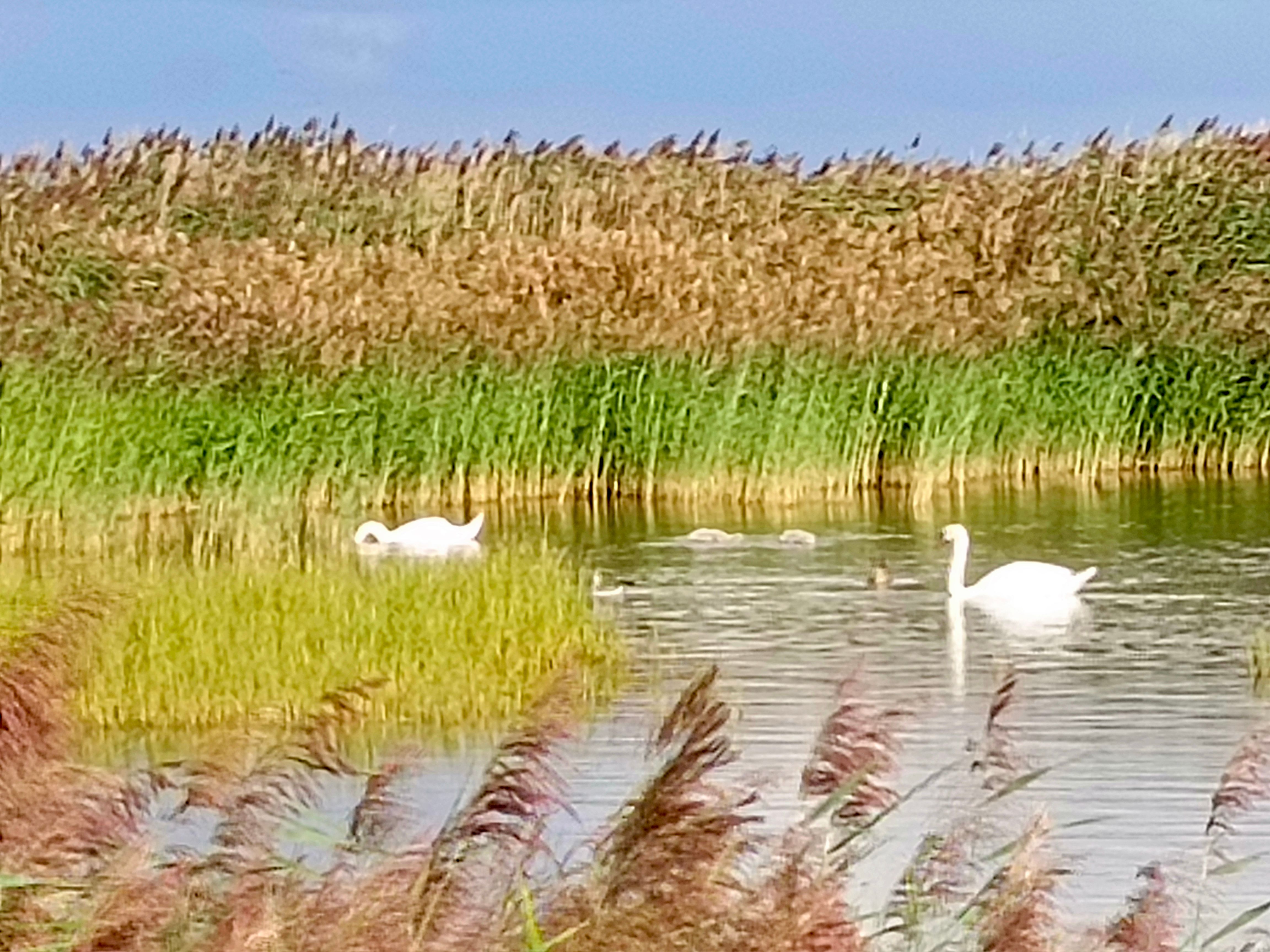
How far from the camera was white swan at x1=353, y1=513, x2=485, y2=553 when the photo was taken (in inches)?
509

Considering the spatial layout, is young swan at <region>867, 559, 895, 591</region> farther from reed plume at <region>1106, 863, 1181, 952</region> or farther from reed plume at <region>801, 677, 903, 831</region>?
reed plume at <region>1106, 863, 1181, 952</region>

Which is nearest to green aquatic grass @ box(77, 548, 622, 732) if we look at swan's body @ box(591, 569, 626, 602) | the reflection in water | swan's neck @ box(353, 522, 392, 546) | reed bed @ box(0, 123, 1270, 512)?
swan's body @ box(591, 569, 626, 602)

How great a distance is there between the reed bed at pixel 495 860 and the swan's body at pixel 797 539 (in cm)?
921

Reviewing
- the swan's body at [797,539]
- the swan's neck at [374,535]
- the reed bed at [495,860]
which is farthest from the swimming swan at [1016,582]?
the reed bed at [495,860]

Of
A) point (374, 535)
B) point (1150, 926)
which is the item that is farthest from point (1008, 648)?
point (1150, 926)

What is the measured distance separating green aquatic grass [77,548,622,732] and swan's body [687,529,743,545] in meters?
3.18

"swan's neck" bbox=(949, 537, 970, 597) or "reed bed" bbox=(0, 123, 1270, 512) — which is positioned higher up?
"reed bed" bbox=(0, 123, 1270, 512)

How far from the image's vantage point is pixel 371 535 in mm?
13352

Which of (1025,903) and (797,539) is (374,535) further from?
(1025,903)

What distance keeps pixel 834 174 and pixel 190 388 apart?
7261mm

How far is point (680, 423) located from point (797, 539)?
8.40 ft

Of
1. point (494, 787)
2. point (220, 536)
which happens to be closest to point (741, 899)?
point (494, 787)

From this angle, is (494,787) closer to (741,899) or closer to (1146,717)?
(741,899)

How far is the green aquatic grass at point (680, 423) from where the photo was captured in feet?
48.5
